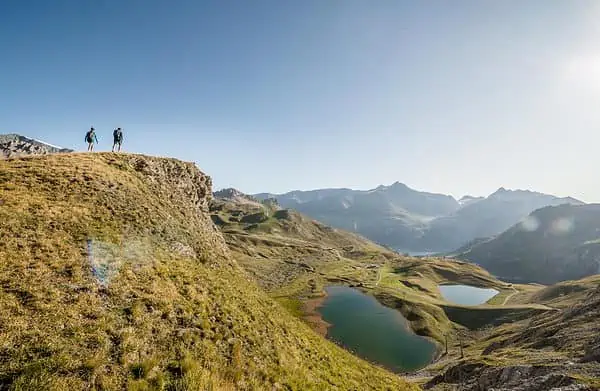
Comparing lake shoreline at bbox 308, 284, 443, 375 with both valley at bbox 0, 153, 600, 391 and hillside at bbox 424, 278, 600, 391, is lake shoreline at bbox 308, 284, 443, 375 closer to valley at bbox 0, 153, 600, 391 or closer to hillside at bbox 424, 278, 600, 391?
hillside at bbox 424, 278, 600, 391

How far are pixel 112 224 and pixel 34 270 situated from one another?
11093 millimetres

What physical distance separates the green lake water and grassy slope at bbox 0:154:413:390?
60.4 metres

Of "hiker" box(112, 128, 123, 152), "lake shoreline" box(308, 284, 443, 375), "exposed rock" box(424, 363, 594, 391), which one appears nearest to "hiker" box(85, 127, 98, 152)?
"hiker" box(112, 128, 123, 152)

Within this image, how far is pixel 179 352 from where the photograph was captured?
62.0ft

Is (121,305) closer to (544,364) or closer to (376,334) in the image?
(544,364)

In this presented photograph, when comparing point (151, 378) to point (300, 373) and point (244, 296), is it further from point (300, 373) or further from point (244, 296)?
point (244, 296)

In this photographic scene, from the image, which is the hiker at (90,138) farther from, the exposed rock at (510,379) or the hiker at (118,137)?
the exposed rock at (510,379)

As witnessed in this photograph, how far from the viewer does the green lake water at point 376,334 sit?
88750mm

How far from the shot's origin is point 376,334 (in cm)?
10725

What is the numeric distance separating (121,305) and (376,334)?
102 m

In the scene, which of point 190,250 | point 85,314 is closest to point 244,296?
point 190,250

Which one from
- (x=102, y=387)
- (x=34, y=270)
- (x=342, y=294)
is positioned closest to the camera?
(x=102, y=387)

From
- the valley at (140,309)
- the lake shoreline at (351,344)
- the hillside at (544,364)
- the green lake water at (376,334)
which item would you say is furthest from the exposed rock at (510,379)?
the green lake water at (376,334)

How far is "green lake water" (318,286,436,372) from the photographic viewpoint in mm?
88750
